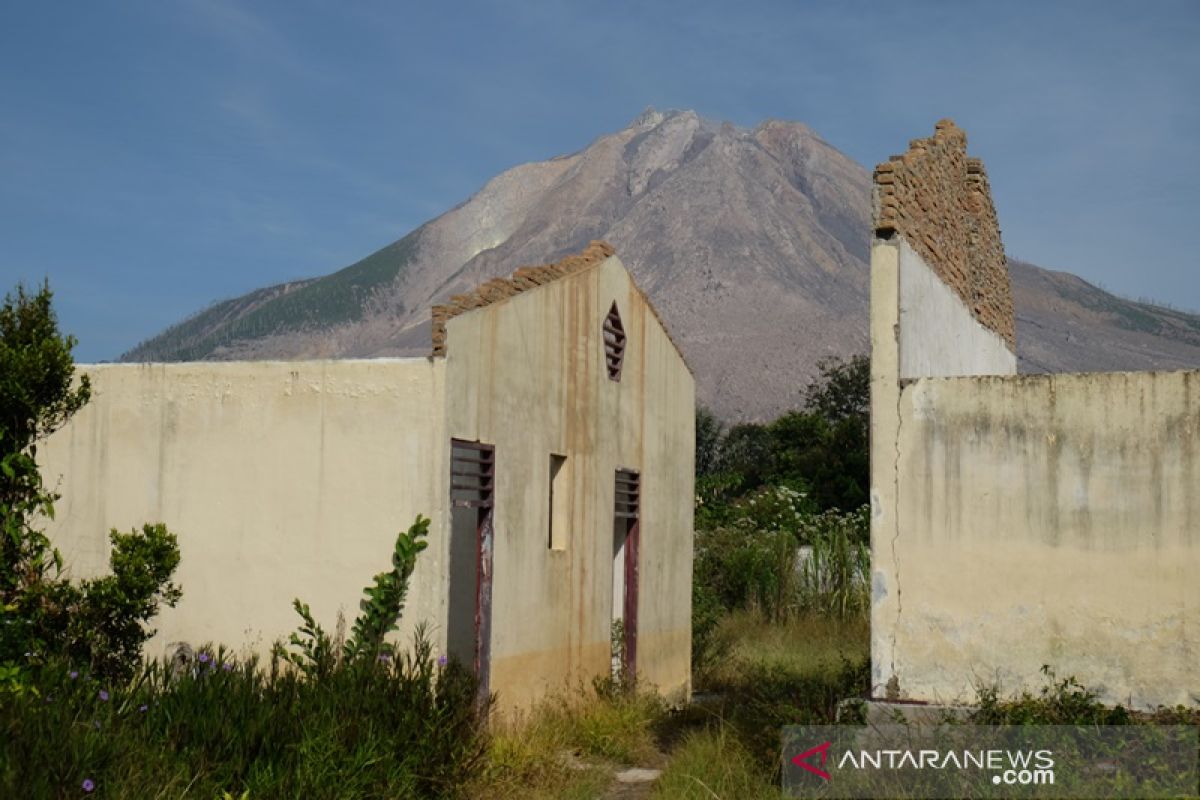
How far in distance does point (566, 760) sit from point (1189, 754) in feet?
16.8

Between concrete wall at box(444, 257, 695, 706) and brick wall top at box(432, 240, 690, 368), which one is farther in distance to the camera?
concrete wall at box(444, 257, 695, 706)

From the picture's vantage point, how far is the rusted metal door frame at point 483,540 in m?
12.1

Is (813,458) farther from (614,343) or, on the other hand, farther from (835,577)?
(614,343)

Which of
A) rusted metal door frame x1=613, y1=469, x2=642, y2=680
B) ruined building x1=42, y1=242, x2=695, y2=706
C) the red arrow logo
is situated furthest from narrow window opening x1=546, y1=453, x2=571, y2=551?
the red arrow logo

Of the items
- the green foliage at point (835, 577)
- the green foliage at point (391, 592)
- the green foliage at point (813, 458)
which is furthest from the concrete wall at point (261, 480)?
the green foliage at point (813, 458)

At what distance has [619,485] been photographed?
53.0 ft

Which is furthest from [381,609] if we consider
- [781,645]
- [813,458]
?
[813,458]

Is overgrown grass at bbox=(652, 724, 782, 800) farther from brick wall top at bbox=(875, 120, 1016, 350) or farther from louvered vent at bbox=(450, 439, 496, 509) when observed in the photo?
brick wall top at bbox=(875, 120, 1016, 350)

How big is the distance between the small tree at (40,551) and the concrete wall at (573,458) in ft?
9.73

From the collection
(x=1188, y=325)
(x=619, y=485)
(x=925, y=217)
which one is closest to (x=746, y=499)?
(x=619, y=485)

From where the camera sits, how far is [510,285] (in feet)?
42.7

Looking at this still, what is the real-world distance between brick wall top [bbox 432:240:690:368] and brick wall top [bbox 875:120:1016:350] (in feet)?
11.3

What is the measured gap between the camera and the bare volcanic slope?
11631cm

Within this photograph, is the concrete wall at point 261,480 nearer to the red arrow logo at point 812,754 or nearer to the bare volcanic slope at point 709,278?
the red arrow logo at point 812,754
